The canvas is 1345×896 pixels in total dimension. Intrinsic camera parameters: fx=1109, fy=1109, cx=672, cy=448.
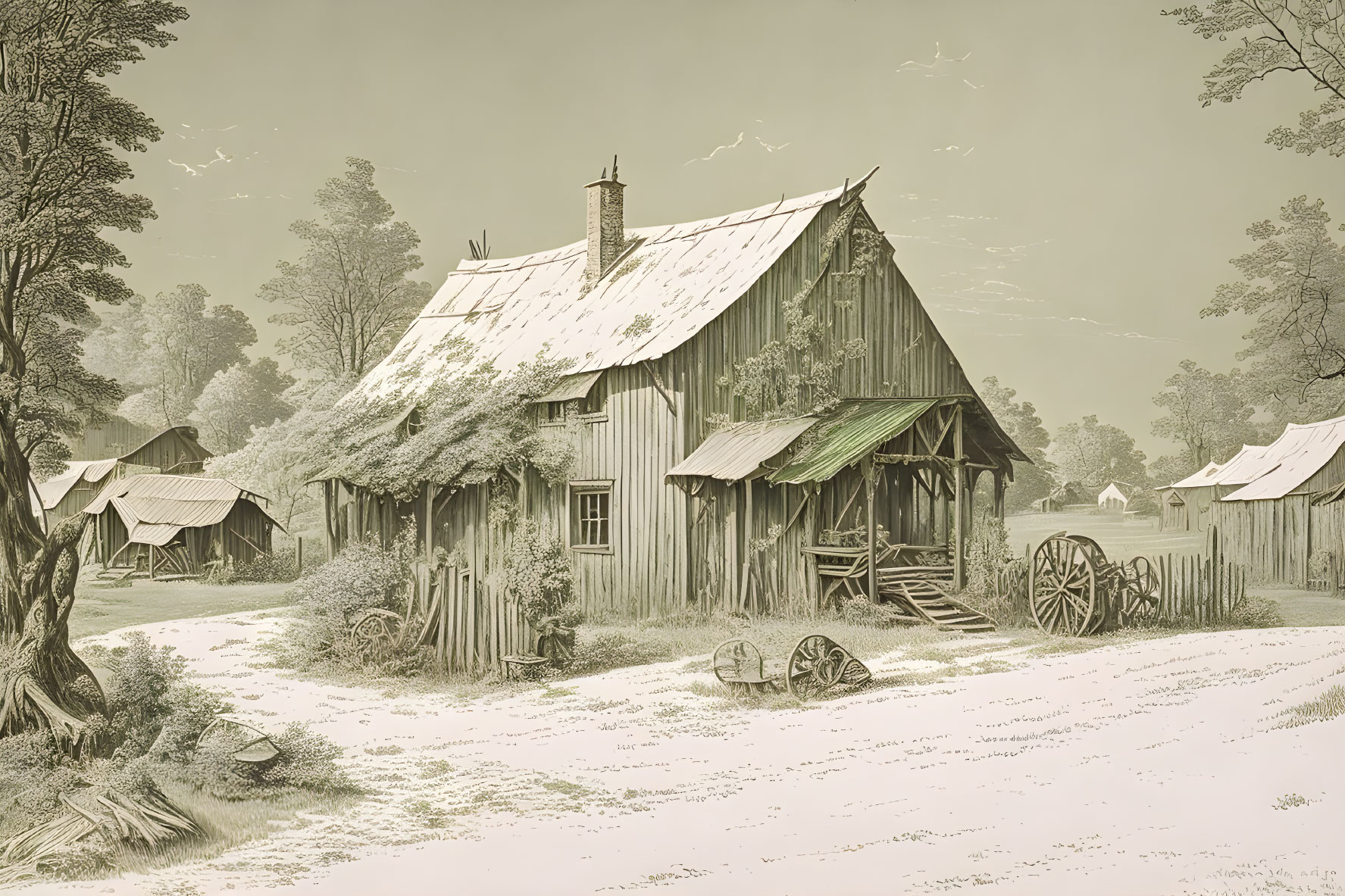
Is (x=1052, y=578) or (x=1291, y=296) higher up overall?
(x=1291, y=296)

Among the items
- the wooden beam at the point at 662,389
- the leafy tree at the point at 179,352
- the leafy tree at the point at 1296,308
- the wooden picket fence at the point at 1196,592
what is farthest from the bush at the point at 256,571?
the leafy tree at the point at 1296,308

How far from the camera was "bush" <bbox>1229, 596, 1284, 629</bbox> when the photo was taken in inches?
499

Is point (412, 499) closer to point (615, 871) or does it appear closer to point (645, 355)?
point (645, 355)

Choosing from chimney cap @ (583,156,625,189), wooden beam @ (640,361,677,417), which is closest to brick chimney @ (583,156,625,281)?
chimney cap @ (583,156,625,189)

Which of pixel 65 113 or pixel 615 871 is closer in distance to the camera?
pixel 615 871

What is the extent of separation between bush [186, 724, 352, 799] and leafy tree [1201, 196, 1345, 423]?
9921mm

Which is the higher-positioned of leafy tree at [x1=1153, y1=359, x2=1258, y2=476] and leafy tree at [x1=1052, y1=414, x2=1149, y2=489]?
leafy tree at [x1=1153, y1=359, x2=1258, y2=476]

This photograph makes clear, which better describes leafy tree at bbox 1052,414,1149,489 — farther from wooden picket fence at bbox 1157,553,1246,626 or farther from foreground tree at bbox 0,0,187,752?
foreground tree at bbox 0,0,187,752

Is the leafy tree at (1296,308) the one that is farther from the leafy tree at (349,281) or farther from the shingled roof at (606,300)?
the leafy tree at (349,281)

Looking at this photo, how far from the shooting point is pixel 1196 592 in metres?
13.4

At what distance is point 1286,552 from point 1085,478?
2.48 m

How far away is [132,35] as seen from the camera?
8.91m

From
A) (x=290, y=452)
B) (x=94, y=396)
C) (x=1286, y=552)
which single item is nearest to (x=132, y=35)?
(x=94, y=396)

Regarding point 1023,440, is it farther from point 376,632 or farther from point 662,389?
point 376,632
